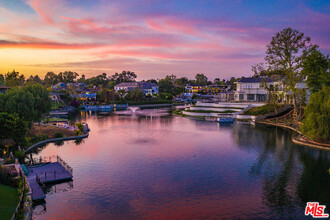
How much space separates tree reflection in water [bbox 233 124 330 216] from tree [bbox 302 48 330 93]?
62.0ft

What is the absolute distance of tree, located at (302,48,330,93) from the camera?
2324 inches

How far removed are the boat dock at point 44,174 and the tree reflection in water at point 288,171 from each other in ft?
69.9

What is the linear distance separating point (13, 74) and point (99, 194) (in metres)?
106

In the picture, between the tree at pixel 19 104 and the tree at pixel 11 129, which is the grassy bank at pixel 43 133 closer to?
the tree at pixel 19 104

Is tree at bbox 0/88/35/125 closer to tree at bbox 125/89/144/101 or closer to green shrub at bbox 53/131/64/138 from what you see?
green shrub at bbox 53/131/64/138

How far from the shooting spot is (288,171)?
30.3 metres

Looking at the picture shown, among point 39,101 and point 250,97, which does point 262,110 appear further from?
point 39,101

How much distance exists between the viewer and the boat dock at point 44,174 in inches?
969

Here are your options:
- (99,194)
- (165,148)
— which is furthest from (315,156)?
(99,194)

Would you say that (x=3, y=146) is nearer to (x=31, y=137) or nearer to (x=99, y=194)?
(x=31, y=137)

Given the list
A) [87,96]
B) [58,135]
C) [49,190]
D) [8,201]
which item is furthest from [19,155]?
[87,96]

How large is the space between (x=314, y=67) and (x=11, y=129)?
65.6 meters

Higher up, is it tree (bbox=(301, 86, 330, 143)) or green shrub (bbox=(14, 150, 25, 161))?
tree (bbox=(301, 86, 330, 143))

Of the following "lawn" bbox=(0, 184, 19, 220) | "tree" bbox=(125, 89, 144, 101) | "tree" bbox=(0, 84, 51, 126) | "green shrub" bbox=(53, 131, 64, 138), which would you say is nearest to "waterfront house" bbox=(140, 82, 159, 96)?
"tree" bbox=(125, 89, 144, 101)
